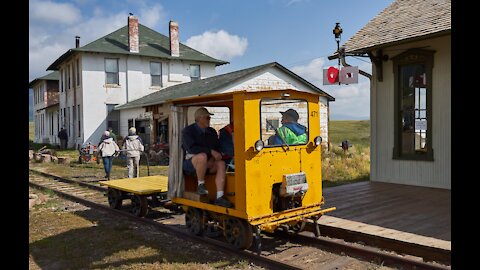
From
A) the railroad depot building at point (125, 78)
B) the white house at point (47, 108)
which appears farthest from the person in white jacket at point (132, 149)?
the white house at point (47, 108)

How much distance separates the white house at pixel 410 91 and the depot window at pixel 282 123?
4.17 meters

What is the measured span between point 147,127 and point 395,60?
706 inches

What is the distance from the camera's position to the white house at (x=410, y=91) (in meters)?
9.40

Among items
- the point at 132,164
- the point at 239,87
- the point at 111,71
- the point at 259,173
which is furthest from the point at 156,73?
the point at 259,173

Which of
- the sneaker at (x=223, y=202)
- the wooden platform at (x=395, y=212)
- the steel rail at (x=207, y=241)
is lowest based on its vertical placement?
the steel rail at (x=207, y=241)

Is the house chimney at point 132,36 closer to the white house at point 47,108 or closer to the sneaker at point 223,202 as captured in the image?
the white house at point 47,108

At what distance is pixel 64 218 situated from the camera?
29.4 ft

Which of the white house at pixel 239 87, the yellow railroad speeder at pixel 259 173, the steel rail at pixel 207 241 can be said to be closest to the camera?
the steel rail at pixel 207 241

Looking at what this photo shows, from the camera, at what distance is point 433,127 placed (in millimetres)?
9656

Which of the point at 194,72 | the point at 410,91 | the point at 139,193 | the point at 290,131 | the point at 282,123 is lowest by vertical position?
the point at 139,193

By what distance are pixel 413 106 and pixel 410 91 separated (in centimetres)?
37

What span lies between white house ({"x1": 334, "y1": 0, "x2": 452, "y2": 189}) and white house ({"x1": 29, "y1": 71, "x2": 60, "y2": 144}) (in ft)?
109

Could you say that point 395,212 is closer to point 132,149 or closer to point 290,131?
point 290,131

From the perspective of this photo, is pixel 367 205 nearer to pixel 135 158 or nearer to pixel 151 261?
pixel 151 261
